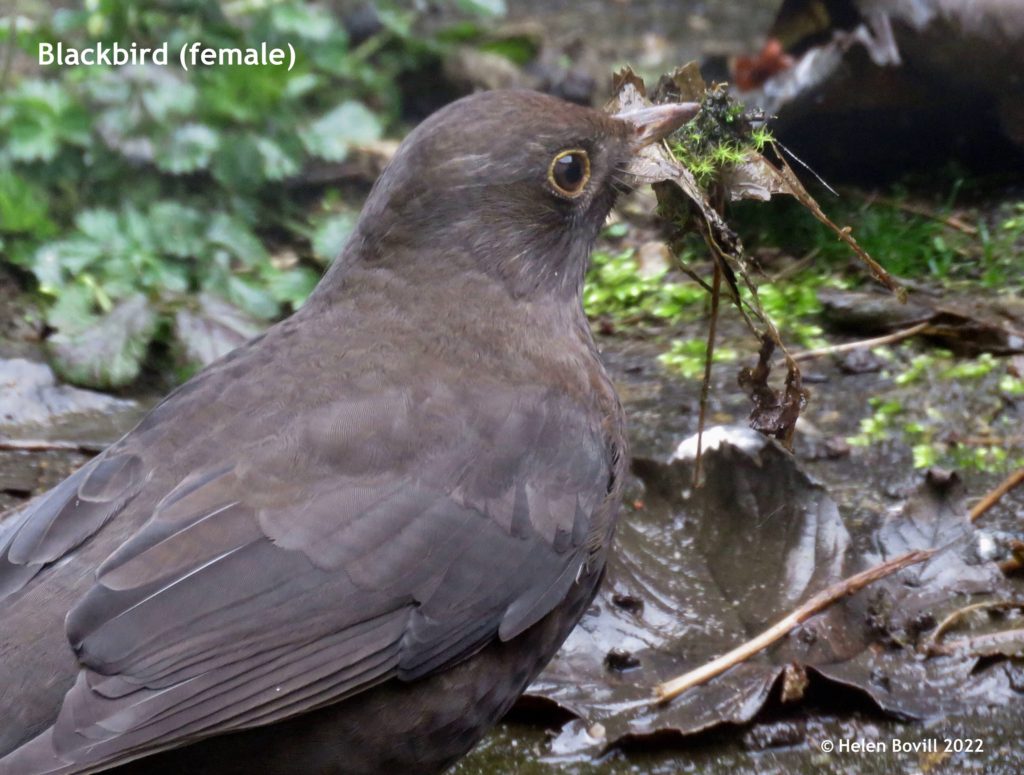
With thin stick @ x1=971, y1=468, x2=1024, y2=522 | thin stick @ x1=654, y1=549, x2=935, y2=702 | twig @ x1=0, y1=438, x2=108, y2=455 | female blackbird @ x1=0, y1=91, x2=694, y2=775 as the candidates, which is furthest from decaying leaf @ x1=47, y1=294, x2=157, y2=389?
thin stick @ x1=971, y1=468, x2=1024, y2=522

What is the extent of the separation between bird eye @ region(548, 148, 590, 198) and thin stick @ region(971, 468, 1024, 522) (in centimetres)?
144

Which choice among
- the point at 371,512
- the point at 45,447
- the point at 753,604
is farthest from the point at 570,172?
the point at 45,447

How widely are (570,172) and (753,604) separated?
1.17 m

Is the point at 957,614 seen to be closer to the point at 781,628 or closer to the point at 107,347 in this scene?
the point at 781,628

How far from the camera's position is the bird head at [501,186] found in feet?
11.0

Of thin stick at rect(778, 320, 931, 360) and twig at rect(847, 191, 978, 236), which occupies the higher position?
twig at rect(847, 191, 978, 236)

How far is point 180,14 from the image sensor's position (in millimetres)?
6418

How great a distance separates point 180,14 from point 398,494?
164 inches

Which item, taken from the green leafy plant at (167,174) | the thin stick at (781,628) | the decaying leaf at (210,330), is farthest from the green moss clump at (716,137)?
the green leafy plant at (167,174)

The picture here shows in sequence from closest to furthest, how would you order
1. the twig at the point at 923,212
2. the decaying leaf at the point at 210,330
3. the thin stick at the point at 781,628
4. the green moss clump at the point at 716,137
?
the thin stick at the point at 781,628 → the green moss clump at the point at 716,137 → the decaying leaf at the point at 210,330 → the twig at the point at 923,212

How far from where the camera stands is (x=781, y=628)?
338cm

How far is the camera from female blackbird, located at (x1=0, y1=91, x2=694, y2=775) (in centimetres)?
265

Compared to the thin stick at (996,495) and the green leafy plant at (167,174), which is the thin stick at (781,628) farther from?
the green leafy plant at (167,174)

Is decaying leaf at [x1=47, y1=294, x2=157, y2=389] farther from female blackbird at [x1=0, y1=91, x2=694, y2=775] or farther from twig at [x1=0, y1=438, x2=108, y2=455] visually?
female blackbird at [x1=0, y1=91, x2=694, y2=775]
